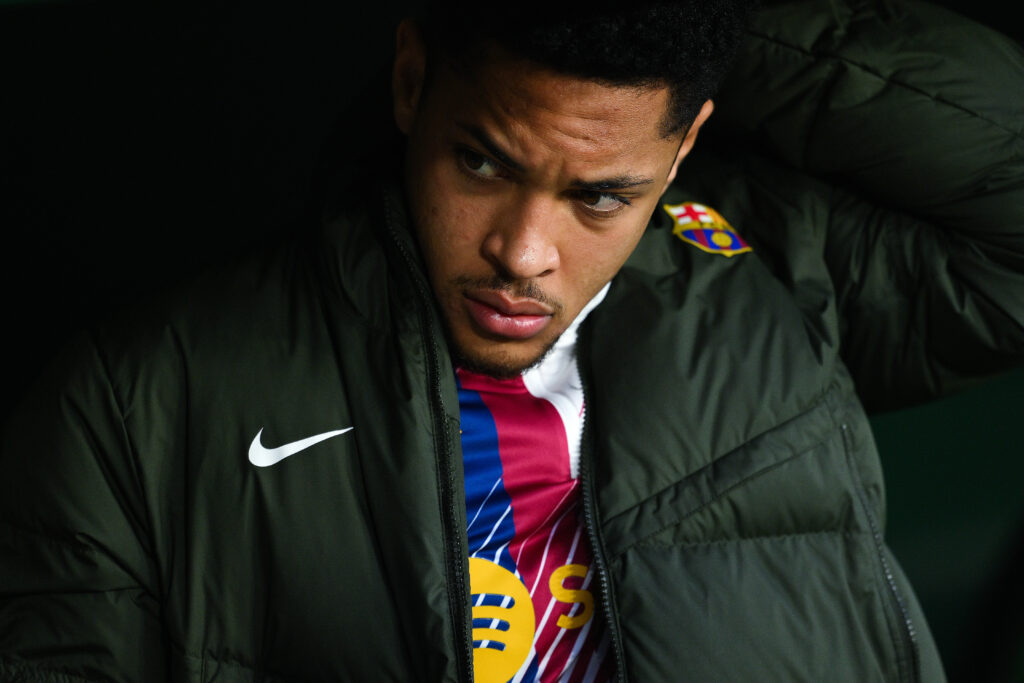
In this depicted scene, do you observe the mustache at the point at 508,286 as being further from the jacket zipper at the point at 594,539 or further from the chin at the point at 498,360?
the jacket zipper at the point at 594,539

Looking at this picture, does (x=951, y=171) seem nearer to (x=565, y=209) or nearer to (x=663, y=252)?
(x=663, y=252)

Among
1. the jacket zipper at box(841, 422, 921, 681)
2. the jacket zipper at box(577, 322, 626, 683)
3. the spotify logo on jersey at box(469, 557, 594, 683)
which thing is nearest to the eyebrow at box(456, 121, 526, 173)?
the jacket zipper at box(577, 322, 626, 683)

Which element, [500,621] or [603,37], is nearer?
[603,37]

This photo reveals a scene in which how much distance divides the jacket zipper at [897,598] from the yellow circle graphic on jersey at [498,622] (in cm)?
42

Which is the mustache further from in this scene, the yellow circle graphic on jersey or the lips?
the yellow circle graphic on jersey

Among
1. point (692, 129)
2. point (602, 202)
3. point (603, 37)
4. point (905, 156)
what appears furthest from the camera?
point (905, 156)

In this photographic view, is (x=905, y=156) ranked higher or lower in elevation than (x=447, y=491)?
higher

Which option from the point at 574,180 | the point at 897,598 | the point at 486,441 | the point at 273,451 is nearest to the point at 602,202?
the point at 574,180

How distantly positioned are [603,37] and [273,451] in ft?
1.73

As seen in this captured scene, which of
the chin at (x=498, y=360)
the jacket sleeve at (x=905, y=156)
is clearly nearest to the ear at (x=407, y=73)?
the chin at (x=498, y=360)

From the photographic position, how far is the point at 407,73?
3.30 feet

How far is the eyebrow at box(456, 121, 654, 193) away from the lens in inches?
35.2

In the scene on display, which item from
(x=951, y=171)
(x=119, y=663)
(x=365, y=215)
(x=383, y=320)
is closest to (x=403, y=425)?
(x=383, y=320)

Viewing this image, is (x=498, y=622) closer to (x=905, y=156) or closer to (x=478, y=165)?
(x=478, y=165)
